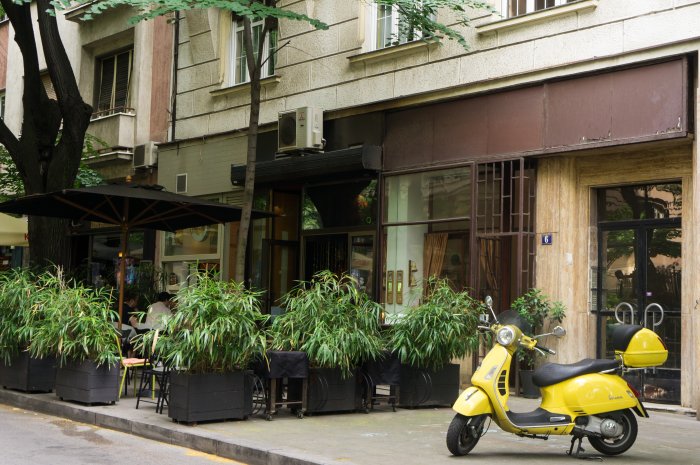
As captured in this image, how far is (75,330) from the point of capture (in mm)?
10664

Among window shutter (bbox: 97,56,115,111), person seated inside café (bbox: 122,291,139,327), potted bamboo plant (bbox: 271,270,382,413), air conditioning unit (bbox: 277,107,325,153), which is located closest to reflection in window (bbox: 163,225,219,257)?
person seated inside café (bbox: 122,291,139,327)

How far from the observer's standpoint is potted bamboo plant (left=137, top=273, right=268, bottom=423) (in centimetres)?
922

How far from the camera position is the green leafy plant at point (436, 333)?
10.7 meters

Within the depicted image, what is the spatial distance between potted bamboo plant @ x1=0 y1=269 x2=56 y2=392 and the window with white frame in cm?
771

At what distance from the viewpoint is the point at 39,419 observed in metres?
10.4

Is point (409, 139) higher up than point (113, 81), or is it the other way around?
point (113, 81)

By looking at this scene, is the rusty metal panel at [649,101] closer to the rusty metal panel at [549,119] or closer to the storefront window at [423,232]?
the rusty metal panel at [549,119]

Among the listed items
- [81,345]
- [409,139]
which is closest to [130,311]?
[81,345]

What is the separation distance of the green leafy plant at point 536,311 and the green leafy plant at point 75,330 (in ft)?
17.5

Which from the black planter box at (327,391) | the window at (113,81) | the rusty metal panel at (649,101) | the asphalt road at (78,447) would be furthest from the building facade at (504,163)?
the window at (113,81)

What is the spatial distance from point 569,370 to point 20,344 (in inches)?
290

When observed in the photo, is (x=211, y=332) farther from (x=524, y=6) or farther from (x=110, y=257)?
(x=110, y=257)

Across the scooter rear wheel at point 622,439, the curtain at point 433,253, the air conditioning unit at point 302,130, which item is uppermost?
the air conditioning unit at point 302,130

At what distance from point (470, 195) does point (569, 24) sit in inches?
110
